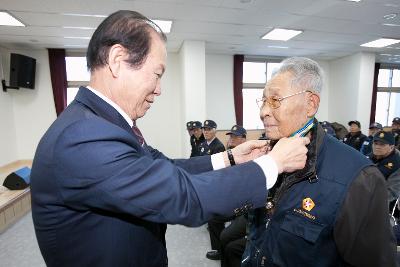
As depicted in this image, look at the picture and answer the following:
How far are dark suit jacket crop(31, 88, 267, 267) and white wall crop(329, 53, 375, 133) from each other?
8093 mm

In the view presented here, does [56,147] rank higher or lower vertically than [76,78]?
lower

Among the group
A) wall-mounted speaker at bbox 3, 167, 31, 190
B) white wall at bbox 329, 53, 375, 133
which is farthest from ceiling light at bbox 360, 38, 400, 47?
wall-mounted speaker at bbox 3, 167, 31, 190

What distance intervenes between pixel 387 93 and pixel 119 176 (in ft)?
37.1

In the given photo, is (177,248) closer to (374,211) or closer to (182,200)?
(374,211)

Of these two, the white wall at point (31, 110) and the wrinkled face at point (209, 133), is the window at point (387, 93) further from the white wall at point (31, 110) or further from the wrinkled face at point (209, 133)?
the white wall at point (31, 110)

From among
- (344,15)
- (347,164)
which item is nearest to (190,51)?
(344,15)

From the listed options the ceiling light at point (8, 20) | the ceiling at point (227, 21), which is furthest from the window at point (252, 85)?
the ceiling light at point (8, 20)

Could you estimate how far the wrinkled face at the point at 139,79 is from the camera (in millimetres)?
794

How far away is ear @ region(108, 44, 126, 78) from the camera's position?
2.52 ft

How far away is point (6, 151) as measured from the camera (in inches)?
Answer: 234

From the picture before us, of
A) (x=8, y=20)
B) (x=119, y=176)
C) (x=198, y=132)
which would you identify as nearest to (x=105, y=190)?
(x=119, y=176)

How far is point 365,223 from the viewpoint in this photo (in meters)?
1.04

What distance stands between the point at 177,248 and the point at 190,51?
431 cm

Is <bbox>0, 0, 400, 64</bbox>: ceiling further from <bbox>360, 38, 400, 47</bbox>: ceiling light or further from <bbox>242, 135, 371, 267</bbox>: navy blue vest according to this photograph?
<bbox>242, 135, 371, 267</bbox>: navy blue vest
